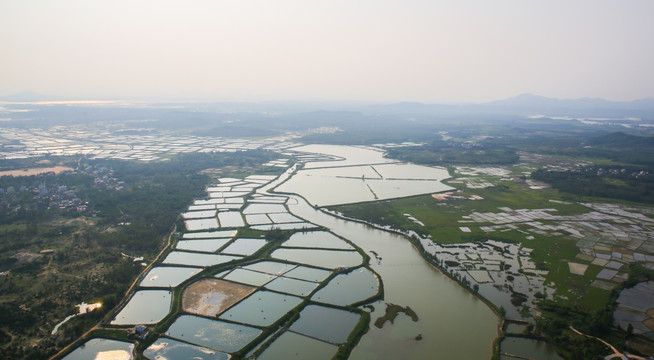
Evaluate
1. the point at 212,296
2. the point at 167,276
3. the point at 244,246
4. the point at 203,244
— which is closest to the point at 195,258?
the point at 203,244

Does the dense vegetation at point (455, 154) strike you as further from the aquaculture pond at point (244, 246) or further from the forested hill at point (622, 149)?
the aquaculture pond at point (244, 246)

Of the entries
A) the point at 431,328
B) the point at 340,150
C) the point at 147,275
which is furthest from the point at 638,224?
the point at 340,150

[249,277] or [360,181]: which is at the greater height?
[360,181]

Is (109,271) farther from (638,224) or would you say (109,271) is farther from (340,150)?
(340,150)

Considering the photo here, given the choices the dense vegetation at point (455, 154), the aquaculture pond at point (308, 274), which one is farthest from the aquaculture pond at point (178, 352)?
the dense vegetation at point (455, 154)

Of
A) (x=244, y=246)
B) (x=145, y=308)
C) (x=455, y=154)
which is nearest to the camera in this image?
(x=145, y=308)

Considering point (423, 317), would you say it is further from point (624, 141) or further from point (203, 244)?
point (624, 141)
